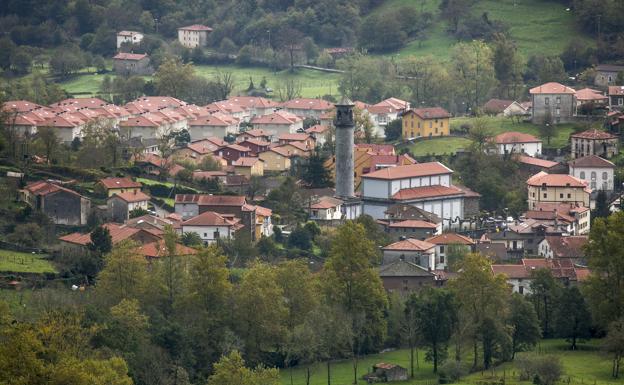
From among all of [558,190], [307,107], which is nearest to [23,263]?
[558,190]

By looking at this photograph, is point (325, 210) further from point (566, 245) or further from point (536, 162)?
→ point (536, 162)

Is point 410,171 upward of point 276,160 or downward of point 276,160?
downward

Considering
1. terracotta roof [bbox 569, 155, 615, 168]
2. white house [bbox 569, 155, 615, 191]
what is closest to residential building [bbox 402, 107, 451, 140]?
terracotta roof [bbox 569, 155, 615, 168]

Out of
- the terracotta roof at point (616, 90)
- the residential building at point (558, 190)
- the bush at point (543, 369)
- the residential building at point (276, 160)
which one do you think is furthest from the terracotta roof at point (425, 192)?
the bush at point (543, 369)

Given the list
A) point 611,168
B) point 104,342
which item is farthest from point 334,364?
point 611,168

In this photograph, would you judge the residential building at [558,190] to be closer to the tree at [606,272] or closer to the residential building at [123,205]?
the tree at [606,272]

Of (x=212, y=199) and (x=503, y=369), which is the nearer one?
(x=503, y=369)
